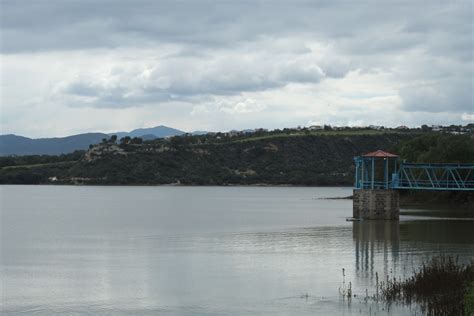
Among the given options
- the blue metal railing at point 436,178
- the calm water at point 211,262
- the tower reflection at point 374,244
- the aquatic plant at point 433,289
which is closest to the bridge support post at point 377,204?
the tower reflection at point 374,244

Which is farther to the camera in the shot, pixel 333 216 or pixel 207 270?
pixel 333 216

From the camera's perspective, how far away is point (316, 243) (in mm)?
56531

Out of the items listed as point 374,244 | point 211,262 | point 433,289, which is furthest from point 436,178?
point 433,289

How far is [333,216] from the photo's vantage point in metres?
90.3

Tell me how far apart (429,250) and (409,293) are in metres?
18.6

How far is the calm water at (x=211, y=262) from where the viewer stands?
1302 inches

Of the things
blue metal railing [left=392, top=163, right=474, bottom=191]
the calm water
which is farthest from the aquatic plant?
blue metal railing [left=392, top=163, right=474, bottom=191]

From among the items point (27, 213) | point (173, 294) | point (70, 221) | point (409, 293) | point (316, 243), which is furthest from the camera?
point (27, 213)

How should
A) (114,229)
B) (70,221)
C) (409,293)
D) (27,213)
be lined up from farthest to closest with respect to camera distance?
(27,213) < (70,221) < (114,229) < (409,293)

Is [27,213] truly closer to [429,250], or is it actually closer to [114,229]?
[114,229]

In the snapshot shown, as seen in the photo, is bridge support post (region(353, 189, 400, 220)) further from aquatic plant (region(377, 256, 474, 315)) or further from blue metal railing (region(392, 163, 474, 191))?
aquatic plant (region(377, 256, 474, 315))

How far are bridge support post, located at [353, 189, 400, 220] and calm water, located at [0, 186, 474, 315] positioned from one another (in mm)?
1638

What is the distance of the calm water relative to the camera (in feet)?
108

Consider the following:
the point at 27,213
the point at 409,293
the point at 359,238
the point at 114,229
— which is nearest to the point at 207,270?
the point at 409,293
